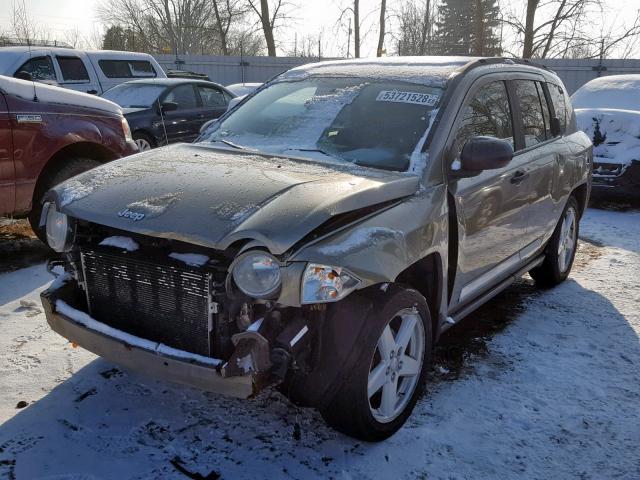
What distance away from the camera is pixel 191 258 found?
8.21 ft

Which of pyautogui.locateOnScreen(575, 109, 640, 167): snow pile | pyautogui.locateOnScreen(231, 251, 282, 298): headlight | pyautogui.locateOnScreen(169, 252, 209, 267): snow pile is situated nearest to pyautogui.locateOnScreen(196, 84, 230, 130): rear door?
pyautogui.locateOnScreen(575, 109, 640, 167): snow pile

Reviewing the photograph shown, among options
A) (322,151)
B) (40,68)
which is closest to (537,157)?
(322,151)

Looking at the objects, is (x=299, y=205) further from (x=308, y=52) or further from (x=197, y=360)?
(x=308, y=52)

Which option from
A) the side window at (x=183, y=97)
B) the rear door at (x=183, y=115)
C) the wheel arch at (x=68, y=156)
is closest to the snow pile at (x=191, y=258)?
the wheel arch at (x=68, y=156)

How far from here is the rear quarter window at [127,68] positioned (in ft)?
40.5

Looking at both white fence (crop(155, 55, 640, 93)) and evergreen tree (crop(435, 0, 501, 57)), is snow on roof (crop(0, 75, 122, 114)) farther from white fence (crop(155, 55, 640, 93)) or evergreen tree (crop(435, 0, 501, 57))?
evergreen tree (crop(435, 0, 501, 57))

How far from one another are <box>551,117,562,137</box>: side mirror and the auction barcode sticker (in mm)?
1734

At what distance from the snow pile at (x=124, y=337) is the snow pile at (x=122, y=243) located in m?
0.35

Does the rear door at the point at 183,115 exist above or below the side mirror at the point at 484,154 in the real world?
below

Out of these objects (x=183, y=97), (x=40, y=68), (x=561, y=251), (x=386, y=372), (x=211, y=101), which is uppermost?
(x=40, y=68)

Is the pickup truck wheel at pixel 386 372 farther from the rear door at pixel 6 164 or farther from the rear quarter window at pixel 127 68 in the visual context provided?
the rear quarter window at pixel 127 68

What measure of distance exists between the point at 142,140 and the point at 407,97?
23.9 ft

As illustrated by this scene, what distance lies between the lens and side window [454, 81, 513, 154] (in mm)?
3400

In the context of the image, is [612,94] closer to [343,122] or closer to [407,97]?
[407,97]
